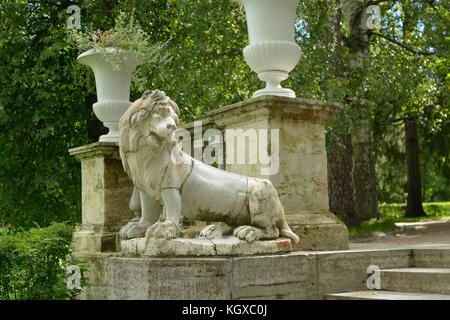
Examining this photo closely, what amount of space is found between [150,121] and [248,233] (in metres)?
1.09

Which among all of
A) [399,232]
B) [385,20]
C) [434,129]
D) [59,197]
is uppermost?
[385,20]

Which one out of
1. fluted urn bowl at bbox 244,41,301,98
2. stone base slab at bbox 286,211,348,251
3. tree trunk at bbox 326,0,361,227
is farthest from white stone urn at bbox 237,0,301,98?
tree trunk at bbox 326,0,361,227

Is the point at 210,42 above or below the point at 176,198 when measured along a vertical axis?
above

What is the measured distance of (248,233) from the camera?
14.6 feet

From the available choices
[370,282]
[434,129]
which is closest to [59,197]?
[370,282]

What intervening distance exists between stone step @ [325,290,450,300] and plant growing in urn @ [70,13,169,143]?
3.47m

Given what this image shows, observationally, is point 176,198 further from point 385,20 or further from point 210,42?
point 385,20

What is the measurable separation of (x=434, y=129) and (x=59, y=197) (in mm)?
13535

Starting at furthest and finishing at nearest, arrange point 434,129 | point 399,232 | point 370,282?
point 434,129
point 399,232
point 370,282

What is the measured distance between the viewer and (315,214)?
18.1ft

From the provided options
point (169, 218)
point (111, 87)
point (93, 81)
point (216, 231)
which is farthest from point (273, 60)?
point (93, 81)

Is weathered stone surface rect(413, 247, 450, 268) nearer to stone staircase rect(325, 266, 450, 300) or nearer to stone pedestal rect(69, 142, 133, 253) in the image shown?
stone staircase rect(325, 266, 450, 300)

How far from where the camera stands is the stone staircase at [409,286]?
446 centimetres

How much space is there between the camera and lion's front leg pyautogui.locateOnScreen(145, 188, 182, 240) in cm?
427
